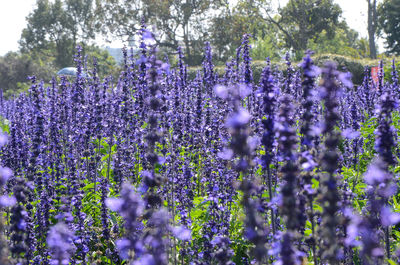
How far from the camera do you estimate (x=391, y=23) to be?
49875 millimetres

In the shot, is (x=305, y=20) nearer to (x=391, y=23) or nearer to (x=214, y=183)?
(x=391, y=23)

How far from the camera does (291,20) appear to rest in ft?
143

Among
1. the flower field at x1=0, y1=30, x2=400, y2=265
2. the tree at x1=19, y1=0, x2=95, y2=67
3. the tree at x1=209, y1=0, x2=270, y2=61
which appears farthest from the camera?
the tree at x1=19, y1=0, x2=95, y2=67

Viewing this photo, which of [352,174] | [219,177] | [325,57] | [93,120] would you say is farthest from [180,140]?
[325,57]

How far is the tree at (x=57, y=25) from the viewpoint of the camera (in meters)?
63.9

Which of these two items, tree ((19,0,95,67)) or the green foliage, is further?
tree ((19,0,95,67))

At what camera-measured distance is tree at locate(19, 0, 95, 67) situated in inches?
2516

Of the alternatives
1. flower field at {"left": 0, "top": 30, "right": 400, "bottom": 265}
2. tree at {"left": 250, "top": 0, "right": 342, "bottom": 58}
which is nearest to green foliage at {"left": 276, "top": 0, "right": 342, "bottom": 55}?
tree at {"left": 250, "top": 0, "right": 342, "bottom": 58}

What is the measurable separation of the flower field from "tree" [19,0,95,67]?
5925 cm

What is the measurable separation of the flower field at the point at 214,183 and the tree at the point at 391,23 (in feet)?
146

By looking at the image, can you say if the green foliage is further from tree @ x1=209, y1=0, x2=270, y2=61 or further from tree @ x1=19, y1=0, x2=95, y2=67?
tree @ x1=19, y1=0, x2=95, y2=67

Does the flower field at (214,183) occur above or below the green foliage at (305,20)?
below

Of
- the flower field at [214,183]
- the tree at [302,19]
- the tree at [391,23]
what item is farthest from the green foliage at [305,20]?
the flower field at [214,183]

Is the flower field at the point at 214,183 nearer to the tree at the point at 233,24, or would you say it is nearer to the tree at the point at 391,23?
the tree at the point at 233,24
